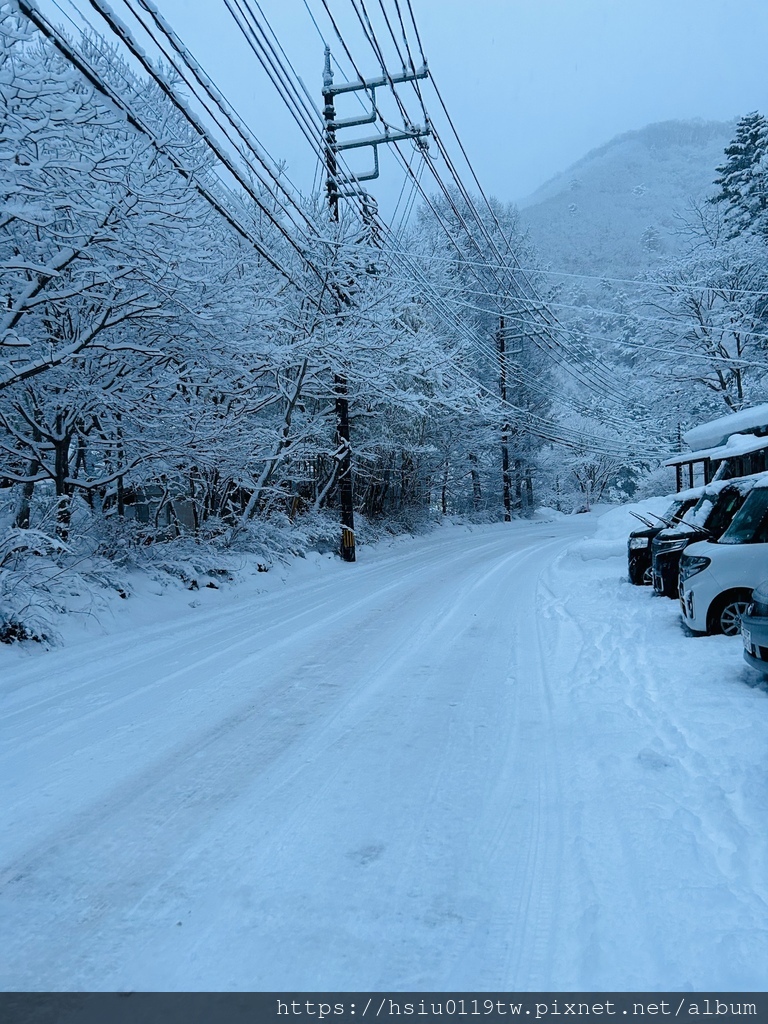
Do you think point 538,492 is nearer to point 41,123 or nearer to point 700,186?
point 41,123

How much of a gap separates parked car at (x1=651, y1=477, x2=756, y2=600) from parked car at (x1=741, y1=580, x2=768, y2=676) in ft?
11.4

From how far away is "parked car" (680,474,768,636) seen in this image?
7102 mm

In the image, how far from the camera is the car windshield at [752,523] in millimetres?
7156

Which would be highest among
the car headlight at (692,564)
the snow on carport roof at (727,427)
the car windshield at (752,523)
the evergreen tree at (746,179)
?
the evergreen tree at (746,179)

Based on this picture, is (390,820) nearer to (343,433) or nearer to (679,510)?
(679,510)

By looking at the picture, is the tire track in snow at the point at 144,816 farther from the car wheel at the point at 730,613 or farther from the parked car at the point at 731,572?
the car wheel at the point at 730,613

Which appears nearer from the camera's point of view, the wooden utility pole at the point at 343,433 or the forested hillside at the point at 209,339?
the forested hillside at the point at 209,339

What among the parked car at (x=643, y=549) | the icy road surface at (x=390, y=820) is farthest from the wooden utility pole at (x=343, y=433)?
the icy road surface at (x=390, y=820)

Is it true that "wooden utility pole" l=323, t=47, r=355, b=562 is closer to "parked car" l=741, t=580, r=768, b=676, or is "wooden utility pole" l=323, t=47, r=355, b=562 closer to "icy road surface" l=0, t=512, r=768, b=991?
"icy road surface" l=0, t=512, r=768, b=991

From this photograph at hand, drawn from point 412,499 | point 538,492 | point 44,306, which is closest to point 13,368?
point 44,306

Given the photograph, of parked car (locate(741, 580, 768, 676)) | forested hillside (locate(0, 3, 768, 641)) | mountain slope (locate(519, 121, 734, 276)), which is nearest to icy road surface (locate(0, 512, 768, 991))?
parked car (locate(741, 580, 768, 676))

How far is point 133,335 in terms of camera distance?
1083cm

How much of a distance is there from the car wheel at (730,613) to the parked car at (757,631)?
5.02 feet

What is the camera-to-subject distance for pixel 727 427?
1955 cm
